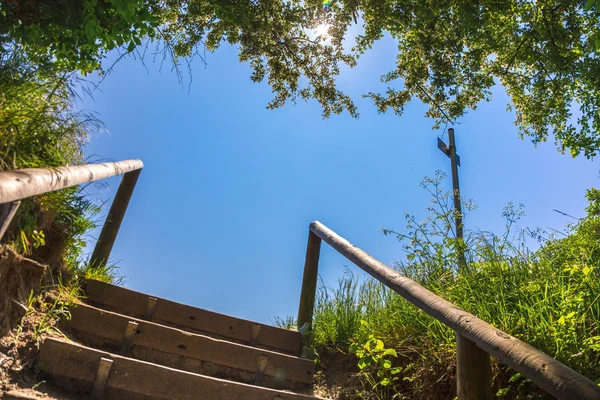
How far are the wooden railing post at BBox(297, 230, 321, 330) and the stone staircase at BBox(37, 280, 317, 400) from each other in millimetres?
269

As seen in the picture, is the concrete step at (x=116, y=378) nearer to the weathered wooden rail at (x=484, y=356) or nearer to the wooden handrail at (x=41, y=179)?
the wooden handrail at (x=41, y=179)

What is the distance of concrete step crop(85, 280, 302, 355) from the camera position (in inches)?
141

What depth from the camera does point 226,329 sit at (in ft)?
12.4

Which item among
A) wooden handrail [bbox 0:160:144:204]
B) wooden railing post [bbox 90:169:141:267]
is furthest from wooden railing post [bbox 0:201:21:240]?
wooden railing post [bbox 90:169:141:267]

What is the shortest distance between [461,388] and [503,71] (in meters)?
7.22

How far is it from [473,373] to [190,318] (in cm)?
266

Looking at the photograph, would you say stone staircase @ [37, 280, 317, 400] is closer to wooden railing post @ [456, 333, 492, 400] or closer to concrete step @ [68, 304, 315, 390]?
concrete step @ [68, 304, 315, 390]

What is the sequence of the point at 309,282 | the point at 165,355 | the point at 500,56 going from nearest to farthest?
the point at 165,355 < the point at 309,282 < the point at 500,56

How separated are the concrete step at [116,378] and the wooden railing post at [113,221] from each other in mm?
1524

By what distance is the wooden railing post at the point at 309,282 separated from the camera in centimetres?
411

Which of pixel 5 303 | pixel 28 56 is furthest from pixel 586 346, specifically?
pixel 28 56

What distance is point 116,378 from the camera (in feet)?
8.40

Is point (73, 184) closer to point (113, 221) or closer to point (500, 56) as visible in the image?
point (113, 221)

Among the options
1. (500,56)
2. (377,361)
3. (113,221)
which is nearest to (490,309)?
(377,361)
